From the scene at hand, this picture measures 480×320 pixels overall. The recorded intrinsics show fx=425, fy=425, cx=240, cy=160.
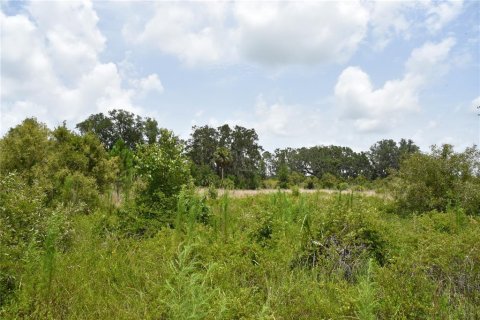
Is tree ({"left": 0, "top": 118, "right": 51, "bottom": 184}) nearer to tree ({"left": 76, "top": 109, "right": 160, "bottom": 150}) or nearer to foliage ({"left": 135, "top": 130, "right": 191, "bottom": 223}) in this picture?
foliage ({"left": 135, "top": 130, "right": 191, "bottom": 223})

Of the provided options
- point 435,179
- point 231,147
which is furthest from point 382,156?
point 435,179

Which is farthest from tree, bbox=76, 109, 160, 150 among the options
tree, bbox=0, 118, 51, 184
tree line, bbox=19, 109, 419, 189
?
tree, bbox=0, 118, 51, 184

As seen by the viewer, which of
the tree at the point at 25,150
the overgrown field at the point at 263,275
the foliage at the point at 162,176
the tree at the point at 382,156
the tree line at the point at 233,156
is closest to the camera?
the overgrown field at the point at 263,275

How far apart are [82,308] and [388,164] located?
91579 millimetres

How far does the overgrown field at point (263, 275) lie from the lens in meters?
4.32

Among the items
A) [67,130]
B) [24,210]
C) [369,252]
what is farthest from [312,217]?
[67,130]

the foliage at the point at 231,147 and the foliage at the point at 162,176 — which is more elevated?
the foliage at the point at 231,147

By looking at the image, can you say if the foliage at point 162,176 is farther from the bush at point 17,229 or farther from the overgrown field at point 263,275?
the bush at point 17,229

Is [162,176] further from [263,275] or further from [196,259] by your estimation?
[263,275]

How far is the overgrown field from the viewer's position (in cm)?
432

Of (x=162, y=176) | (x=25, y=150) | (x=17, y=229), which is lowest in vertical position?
(x=17, y=229)

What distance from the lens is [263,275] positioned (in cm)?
554

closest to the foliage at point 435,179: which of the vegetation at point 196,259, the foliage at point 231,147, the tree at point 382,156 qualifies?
the vegetation at point 196,259

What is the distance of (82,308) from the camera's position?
15.8 feet
